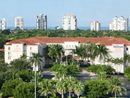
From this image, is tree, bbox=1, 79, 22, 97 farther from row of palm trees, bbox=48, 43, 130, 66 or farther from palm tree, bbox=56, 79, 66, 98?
row of palm trees, bbox=48, 43, 130, 66

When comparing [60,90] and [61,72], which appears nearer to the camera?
[60,90]

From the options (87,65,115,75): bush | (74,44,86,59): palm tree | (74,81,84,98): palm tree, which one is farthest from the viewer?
(74,44,86,59): palm tree

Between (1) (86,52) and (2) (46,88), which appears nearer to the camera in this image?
(2) (46,88)

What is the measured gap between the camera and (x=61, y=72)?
5622 cm

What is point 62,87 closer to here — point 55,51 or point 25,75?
point 25,75

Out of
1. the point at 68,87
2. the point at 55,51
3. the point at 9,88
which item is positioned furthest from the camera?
the point at 55,51

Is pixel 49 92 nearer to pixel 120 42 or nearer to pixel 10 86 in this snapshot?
pixel 10 86

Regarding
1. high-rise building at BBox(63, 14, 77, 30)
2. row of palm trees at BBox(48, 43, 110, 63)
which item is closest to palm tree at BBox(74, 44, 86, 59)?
row of palm trees at BBox(48, 43, 110, 63)

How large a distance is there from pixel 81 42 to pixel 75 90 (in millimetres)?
38470

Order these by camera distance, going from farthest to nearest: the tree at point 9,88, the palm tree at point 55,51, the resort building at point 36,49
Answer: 1. the palm tree at point 55,51
2. the resort building at point 36,49
3. the tree at point 9,88

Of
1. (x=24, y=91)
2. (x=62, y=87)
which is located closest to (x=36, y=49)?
(x=24, y=91)

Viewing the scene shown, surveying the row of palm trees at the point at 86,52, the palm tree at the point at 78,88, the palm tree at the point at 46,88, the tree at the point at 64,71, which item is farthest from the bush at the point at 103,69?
the palm tree at the point at 78,88

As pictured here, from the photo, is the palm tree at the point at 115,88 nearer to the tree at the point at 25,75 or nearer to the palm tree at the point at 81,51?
the tree at the point at 25,75

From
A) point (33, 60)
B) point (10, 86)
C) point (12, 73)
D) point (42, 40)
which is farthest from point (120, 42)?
point (10, 86)
